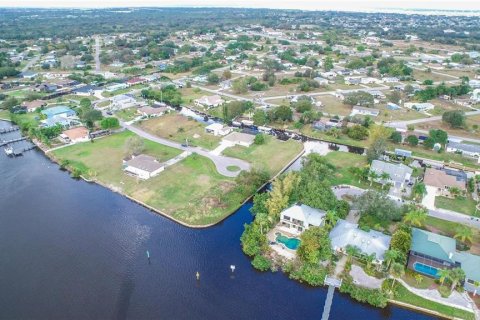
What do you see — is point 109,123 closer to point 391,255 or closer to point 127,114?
point 127,114

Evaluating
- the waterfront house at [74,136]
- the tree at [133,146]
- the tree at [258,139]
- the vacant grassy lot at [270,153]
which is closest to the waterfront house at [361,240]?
the vacant grassy lot at [270,153]

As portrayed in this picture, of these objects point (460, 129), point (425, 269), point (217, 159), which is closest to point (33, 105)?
point (217, 159)

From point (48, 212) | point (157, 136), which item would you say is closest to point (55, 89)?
point (157, 136)

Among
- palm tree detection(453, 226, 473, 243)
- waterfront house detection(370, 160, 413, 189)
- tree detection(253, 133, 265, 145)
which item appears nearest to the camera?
palm tree detection(453, 226, 473, 243)

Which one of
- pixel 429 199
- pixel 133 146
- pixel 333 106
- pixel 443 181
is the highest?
pixel 443 181

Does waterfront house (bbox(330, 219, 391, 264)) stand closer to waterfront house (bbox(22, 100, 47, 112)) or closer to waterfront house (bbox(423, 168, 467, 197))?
waterfront house (bbox(423, 168, 467, 197))

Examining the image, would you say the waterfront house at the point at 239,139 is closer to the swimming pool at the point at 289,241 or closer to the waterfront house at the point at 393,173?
the waterfront house at the point at 393,173

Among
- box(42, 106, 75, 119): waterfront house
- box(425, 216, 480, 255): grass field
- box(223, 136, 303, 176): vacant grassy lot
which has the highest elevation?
box(425, 216, 480, 255): grass field

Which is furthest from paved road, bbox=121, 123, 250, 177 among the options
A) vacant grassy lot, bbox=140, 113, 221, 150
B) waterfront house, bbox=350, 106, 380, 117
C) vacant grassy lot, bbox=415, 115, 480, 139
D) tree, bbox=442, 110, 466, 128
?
tree, bbox=442, 110, 466, 128
